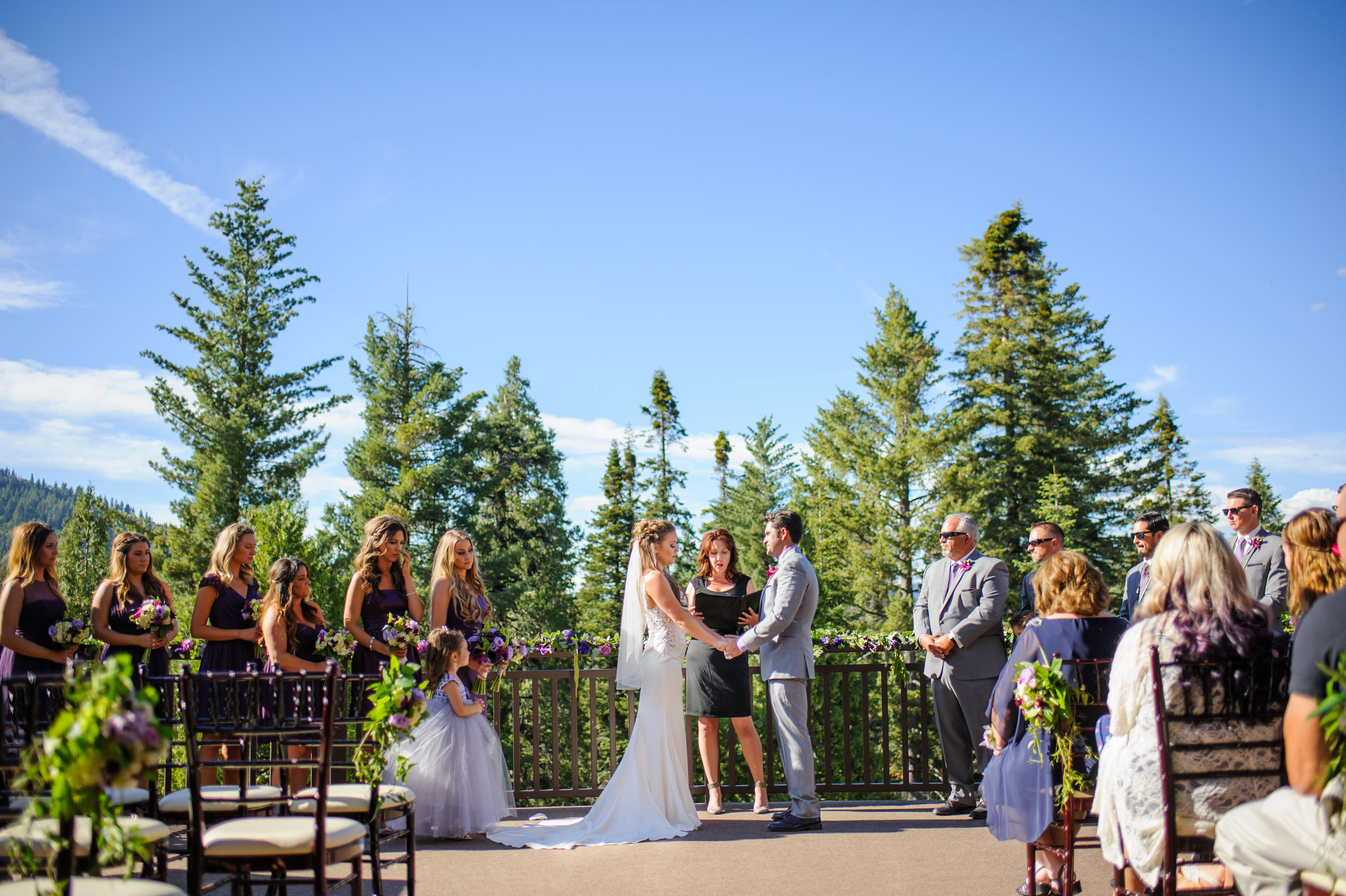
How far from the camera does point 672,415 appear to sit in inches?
1636

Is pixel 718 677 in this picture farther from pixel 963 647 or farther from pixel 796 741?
pixel 963 647

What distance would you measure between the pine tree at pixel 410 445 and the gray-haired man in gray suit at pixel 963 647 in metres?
26.5

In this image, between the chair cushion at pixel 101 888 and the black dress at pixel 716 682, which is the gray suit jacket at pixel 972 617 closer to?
the black dress at pixel 716 682

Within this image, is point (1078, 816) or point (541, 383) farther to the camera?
point (541, 383)

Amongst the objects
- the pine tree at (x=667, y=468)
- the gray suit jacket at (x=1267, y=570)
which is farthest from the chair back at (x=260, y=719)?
the pine tree at (x=667, y=468)

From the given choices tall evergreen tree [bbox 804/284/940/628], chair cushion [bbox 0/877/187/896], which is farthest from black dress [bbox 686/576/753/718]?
tall evergreen tree [bbox 804/284/940/628]

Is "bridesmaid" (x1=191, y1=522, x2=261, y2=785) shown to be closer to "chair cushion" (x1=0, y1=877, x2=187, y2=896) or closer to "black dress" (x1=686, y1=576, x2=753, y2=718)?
"black dress" (x1=686, y1=576, x2=753, y2=718)

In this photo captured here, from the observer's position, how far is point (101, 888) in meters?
2.37

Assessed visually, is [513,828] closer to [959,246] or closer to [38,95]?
[38,95]

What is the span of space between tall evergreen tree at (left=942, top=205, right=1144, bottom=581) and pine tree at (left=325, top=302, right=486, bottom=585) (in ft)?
59.6

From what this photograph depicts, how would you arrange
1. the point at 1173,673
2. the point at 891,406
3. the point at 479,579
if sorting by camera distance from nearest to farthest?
1. the point at 1173,673
2. the point at 479,579
3. the point at 891,406

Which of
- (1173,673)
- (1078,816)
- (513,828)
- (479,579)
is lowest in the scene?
(513,828)

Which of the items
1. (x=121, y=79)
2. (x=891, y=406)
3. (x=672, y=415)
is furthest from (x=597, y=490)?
(x=121, y=79)

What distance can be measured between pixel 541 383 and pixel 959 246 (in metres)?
19.6
